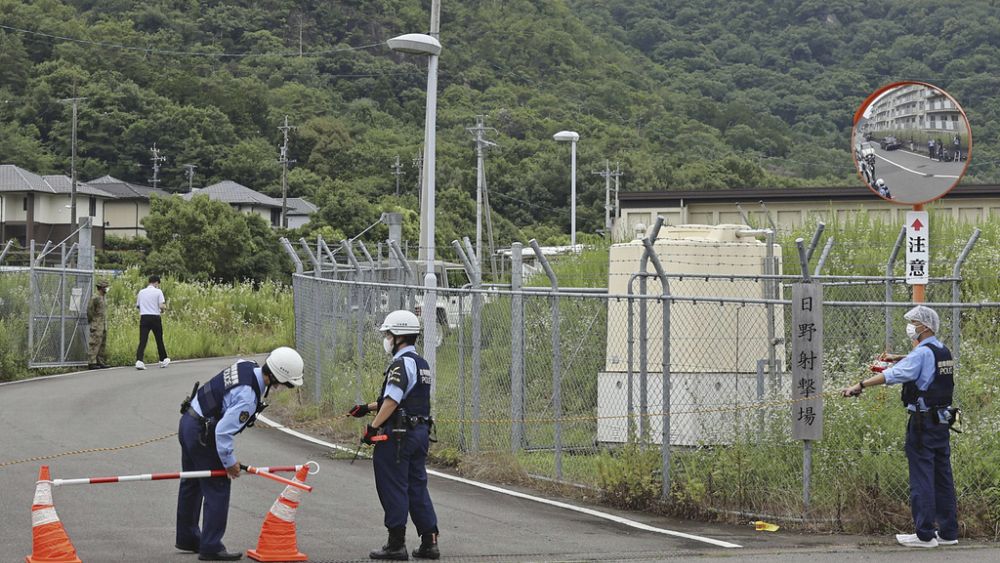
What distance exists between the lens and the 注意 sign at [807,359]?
33.3 ft

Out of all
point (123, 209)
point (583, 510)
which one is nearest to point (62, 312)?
point (583, 510)

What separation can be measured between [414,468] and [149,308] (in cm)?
1512

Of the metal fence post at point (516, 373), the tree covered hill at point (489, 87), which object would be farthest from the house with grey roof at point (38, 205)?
the metal fence post at point (516, 373)

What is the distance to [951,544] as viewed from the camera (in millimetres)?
9422

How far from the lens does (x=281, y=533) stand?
8.48 m

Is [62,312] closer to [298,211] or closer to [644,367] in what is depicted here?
[644,367]

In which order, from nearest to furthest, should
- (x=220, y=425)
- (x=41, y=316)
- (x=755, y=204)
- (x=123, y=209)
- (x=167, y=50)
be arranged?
(x=220, y=425), (x=41, y=316), (x=755, y=204), (x=123, y=209), (x=167, y=50)

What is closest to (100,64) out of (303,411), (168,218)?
(168,218)

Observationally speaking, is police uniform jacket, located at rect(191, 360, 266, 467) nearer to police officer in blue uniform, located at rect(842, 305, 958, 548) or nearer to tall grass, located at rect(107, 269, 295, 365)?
police officer in blue uniform, located at rect(842, 305, 958, 548)

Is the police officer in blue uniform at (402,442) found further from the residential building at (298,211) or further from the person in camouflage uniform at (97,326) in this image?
the residential building at (298,211)

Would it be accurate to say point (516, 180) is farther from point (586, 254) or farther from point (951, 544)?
point (951, 544)

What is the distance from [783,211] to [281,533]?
24646 millimetres

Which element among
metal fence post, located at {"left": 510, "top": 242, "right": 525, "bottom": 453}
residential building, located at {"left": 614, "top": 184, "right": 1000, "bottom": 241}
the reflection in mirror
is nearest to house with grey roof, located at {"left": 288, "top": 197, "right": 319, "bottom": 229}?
residential building, located at {"left": 614, "top": 184, "right": 1000, "bottom": 241}

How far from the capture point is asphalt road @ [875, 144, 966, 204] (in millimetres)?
10031
